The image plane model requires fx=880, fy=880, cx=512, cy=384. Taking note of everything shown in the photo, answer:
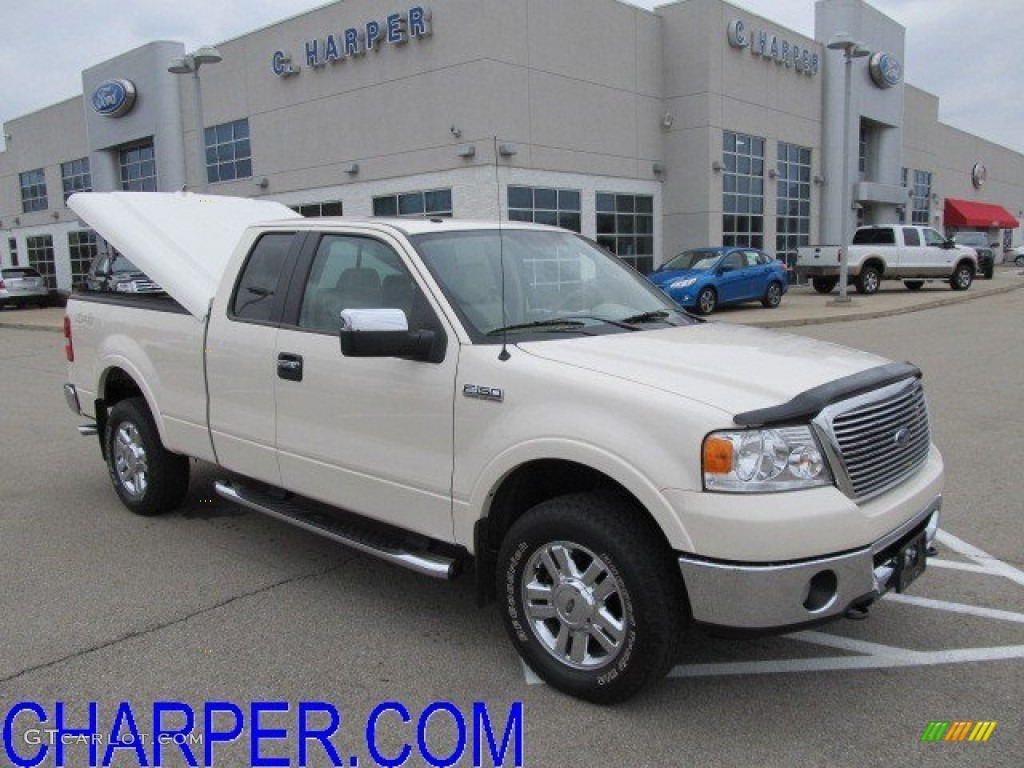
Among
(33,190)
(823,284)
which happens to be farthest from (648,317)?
(33,190)

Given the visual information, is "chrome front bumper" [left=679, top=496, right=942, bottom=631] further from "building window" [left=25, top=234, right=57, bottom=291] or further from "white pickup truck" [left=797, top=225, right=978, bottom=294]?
"building window" [left=25, top=234, right=57, bottom=291]

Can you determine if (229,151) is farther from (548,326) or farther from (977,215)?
(977,215)

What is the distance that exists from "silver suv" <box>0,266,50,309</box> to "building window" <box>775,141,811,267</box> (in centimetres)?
2715

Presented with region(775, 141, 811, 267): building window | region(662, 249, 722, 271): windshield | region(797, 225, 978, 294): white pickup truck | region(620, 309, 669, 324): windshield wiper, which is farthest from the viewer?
region(775, 141, 811, 267): building window

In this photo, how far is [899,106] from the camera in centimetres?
4034

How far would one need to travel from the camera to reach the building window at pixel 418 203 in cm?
2402

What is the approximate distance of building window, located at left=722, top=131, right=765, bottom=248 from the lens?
98.0 feet

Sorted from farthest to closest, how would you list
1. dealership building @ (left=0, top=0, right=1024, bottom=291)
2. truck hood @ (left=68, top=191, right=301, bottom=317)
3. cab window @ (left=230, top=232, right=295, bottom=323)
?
dealership building @ (left=0, top=0, right=1024, bottom=291)
truck hood @ (left=68, top=191, right=301, bottom=317)
cab window @ (left=230, top=232, right=295, bottom=323)

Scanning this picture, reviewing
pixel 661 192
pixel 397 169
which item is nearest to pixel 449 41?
pixel 397 169

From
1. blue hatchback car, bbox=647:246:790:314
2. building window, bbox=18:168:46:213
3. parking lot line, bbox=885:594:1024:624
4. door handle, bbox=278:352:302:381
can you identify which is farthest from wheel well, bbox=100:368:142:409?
building window, bbox=18:168:46:213

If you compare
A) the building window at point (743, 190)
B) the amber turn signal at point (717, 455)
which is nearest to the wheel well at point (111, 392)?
the amber turn signal at point (717, 455)

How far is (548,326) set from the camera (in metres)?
3.97

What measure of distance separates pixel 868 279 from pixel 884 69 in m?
16.0

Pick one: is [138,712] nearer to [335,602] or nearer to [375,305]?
[335,602]
